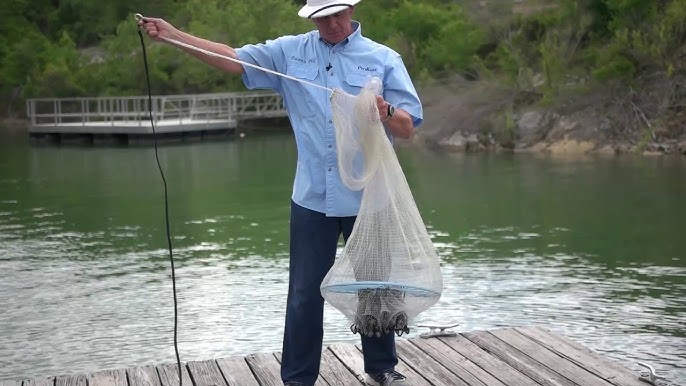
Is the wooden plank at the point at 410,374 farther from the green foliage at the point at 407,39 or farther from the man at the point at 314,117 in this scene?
the green foliage at the point at 407,39

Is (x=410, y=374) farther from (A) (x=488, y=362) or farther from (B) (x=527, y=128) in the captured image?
(B) (x=527, y=128)

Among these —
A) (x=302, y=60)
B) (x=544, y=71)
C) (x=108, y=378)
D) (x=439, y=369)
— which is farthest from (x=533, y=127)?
(x=302, y=60)

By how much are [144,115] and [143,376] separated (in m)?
23.2

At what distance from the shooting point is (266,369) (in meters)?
4.54

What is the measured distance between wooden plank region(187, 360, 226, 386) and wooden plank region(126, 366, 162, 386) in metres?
0.14

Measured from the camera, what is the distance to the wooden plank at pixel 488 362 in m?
4.33

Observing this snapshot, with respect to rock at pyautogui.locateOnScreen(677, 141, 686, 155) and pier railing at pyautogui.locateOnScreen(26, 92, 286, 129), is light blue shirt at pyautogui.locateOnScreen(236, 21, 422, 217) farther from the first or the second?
pier railing at pyautogui.locateOnScreen(26, 92, 286, 129)

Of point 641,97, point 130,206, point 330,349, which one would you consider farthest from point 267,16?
point 330,349

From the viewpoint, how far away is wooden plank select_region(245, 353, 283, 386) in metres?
4.38

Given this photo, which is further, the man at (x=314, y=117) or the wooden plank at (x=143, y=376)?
the wooden plank at (x=143, y=376)

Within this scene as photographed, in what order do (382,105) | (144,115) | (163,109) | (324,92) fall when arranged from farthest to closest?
(144,115), (163,109), (324,92), (382,105)

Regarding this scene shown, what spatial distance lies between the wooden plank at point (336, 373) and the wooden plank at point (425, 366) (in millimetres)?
249

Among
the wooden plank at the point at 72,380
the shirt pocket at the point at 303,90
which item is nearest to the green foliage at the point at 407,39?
the wooden plank at the point at 72,380

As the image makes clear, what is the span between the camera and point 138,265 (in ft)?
32.8
